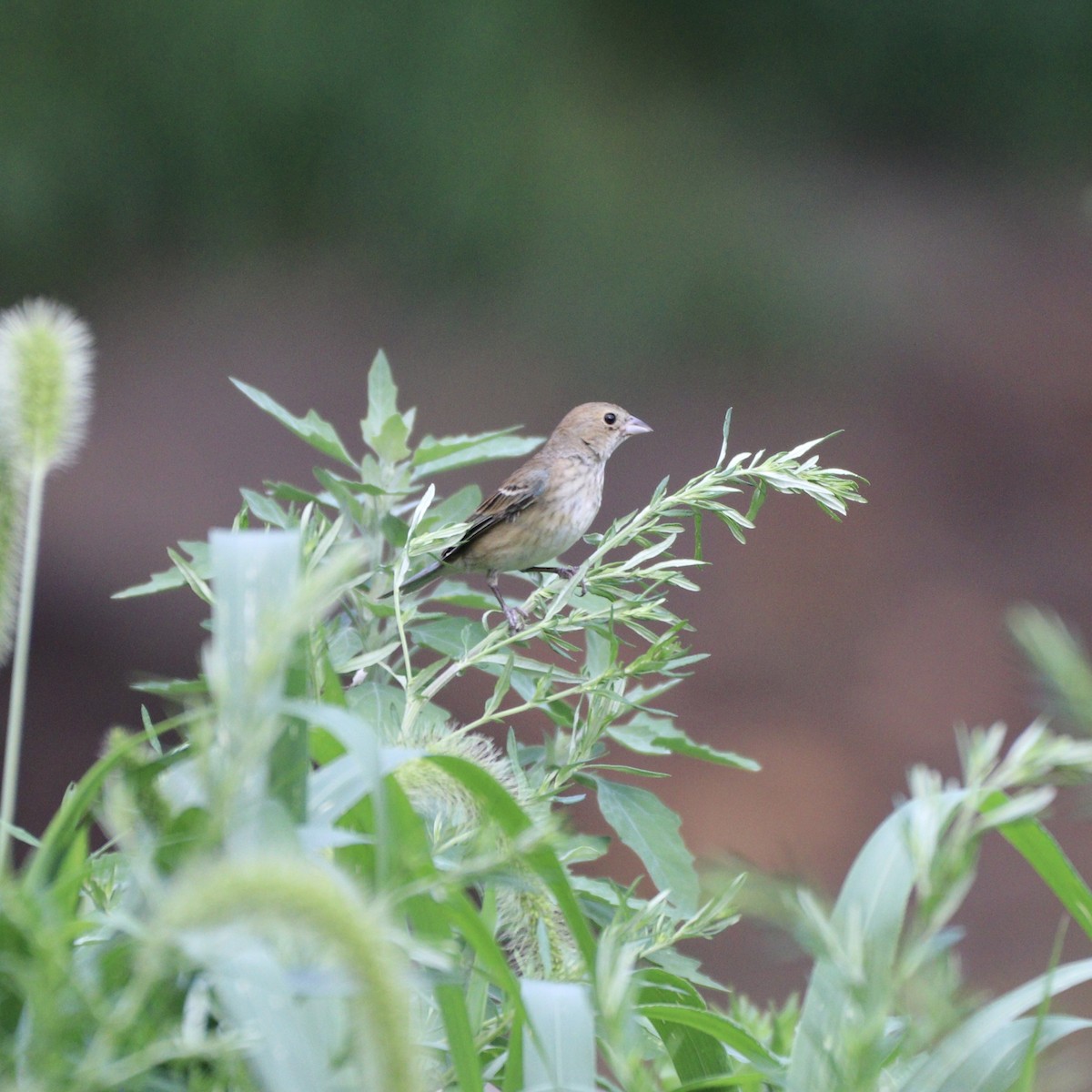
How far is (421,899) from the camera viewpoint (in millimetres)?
727

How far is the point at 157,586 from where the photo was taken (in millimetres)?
1209

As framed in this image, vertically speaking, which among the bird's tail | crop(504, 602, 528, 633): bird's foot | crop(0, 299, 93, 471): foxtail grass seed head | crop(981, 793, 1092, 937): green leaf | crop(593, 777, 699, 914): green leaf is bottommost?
the bird's tail

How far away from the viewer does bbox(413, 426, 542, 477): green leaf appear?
→ 4.45ft

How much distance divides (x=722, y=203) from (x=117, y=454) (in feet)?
11.9

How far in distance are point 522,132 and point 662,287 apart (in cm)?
111

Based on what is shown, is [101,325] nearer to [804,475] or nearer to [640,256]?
[640,256]

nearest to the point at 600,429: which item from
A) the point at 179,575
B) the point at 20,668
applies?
the point at 179,575

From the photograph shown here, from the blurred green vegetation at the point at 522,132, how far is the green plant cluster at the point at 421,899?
19.5ft

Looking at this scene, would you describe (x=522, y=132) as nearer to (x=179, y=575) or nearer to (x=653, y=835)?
(x=179, y=575)

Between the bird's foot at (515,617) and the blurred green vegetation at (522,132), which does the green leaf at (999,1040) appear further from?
the blurred green vegetation at (522,132)

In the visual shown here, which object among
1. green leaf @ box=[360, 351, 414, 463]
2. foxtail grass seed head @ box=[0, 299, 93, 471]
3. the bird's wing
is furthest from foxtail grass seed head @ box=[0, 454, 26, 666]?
the bird's wing

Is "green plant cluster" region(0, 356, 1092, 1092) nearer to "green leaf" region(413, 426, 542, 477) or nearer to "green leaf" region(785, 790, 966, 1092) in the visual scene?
"green leaf" region(785, 790, 966, 1092)

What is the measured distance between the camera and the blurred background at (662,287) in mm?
6223

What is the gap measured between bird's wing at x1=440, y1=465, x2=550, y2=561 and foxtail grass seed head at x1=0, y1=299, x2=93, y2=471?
1.64 metres
